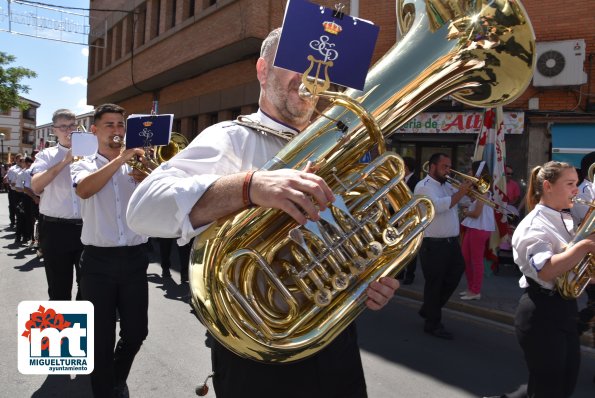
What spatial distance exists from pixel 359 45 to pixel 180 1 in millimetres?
16609

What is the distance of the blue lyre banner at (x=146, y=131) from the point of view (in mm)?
2867

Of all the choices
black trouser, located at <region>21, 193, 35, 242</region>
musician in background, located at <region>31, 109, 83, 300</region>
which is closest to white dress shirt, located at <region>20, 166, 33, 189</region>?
black trouser, located at <region>21, 193, 35, 242</region>

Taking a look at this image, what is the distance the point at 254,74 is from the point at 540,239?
40.6 feet

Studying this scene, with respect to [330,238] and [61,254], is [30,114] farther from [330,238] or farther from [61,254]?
[330,238]

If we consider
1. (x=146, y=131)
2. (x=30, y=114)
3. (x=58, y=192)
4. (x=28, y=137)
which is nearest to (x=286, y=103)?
(x=146, y=131)

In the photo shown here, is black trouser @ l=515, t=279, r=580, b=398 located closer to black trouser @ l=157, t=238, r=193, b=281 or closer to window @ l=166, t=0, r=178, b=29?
black trouser @ l=157, t=238, r=193, b=281

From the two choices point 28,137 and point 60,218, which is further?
point 28,137

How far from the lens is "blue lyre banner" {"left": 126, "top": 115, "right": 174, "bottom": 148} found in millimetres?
2867

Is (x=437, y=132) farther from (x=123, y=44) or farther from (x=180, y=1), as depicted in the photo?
(x=123, y=44)

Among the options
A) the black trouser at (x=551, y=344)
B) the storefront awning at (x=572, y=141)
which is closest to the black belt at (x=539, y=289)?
the black trouser at (x=551, y=344)

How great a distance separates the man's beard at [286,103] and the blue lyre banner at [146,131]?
1.41 m

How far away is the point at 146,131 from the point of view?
291 cm

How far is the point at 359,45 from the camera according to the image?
1.47 m

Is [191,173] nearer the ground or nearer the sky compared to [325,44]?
nearer the ground
